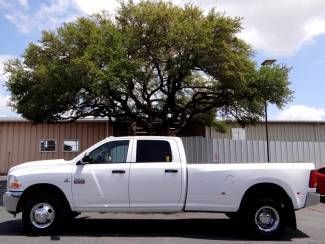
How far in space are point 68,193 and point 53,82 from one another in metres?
13.3

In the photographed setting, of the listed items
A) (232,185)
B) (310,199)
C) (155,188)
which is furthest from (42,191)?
(310,199)

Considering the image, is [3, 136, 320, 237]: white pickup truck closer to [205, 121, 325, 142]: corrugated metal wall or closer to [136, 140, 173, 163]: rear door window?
[136, 140, 173, 163]: rear door window

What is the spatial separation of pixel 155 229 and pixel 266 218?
250cm

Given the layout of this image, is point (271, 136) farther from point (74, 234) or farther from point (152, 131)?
point (74, 234)

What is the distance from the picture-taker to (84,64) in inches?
808

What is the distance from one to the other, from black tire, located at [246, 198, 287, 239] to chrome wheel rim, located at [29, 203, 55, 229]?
404 cm

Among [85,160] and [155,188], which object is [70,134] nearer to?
[85,160]

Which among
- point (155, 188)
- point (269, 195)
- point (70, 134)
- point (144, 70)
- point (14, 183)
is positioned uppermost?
point (144, 70)

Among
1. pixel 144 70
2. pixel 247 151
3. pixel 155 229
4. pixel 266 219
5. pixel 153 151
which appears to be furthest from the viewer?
pixel 247 151

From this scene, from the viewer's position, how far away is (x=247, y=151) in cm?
2680

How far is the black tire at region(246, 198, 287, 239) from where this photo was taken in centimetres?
950

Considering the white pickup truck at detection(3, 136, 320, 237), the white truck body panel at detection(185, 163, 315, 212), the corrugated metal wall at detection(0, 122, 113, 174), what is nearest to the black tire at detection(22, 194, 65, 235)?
the white pickup truck at detection(3, 136, 320, 237)

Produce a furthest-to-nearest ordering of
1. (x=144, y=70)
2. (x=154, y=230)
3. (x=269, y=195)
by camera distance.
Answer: (x=144, y=70) → (x=154, y=230) → (x=269, y=195)

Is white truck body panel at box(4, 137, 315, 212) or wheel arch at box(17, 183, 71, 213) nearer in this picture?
white truck body panel at box(4, 137, 315, 212)
